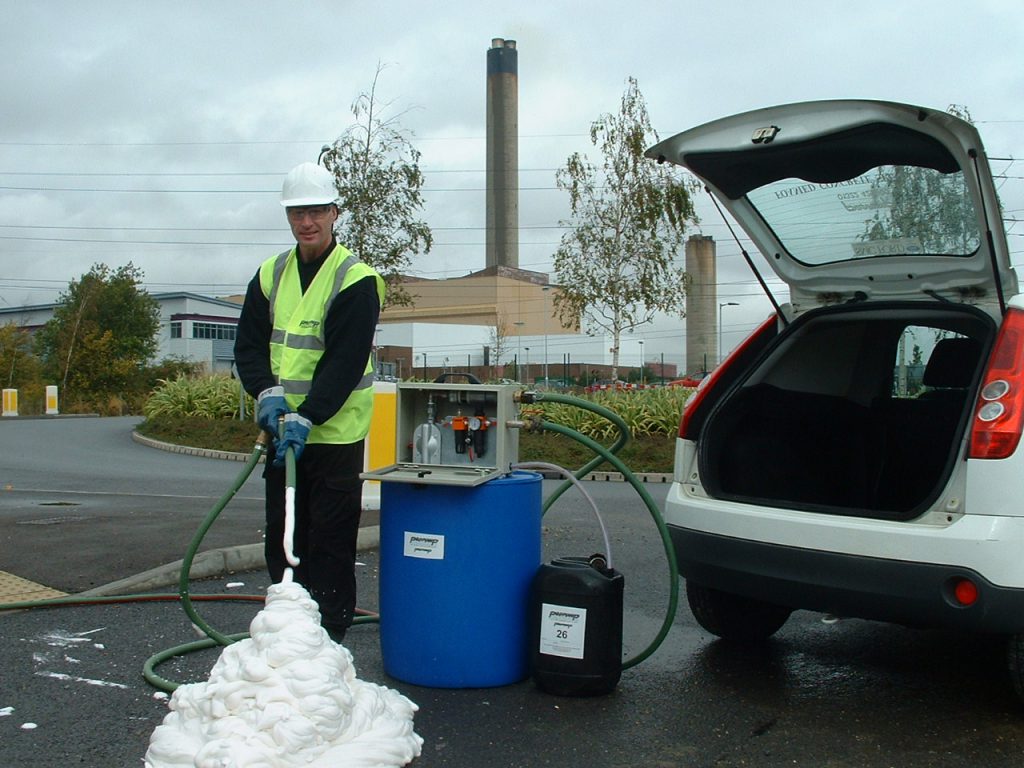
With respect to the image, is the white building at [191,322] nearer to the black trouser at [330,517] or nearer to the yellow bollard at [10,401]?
the yellow bollard at [10,401]

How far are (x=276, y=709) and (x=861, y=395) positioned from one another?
321cm

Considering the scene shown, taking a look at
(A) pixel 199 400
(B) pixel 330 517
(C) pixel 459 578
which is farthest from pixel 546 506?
(A) pixel 199 400

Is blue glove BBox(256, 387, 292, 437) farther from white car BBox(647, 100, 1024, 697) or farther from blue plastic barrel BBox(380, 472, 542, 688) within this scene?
white car BBox(647, 100, 1024, 697)

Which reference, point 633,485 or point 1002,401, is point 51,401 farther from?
point 1002,401

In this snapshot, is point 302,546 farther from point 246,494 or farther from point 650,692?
point 246,494

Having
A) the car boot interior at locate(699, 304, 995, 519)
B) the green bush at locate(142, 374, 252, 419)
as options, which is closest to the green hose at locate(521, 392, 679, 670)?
the car boot interior at locate(699, 304, 995, 519)

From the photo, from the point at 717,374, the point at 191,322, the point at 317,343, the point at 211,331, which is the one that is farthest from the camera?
the point at 211,331

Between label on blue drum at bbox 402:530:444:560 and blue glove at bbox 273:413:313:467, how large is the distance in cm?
58

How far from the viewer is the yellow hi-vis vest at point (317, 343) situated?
162 inches

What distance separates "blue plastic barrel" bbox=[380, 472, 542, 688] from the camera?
13.4 ft

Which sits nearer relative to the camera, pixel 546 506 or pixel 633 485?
pixel 633 485

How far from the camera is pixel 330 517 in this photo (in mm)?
4074

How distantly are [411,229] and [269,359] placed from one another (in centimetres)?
1597

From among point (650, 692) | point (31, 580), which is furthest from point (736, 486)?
point (31, 580)
